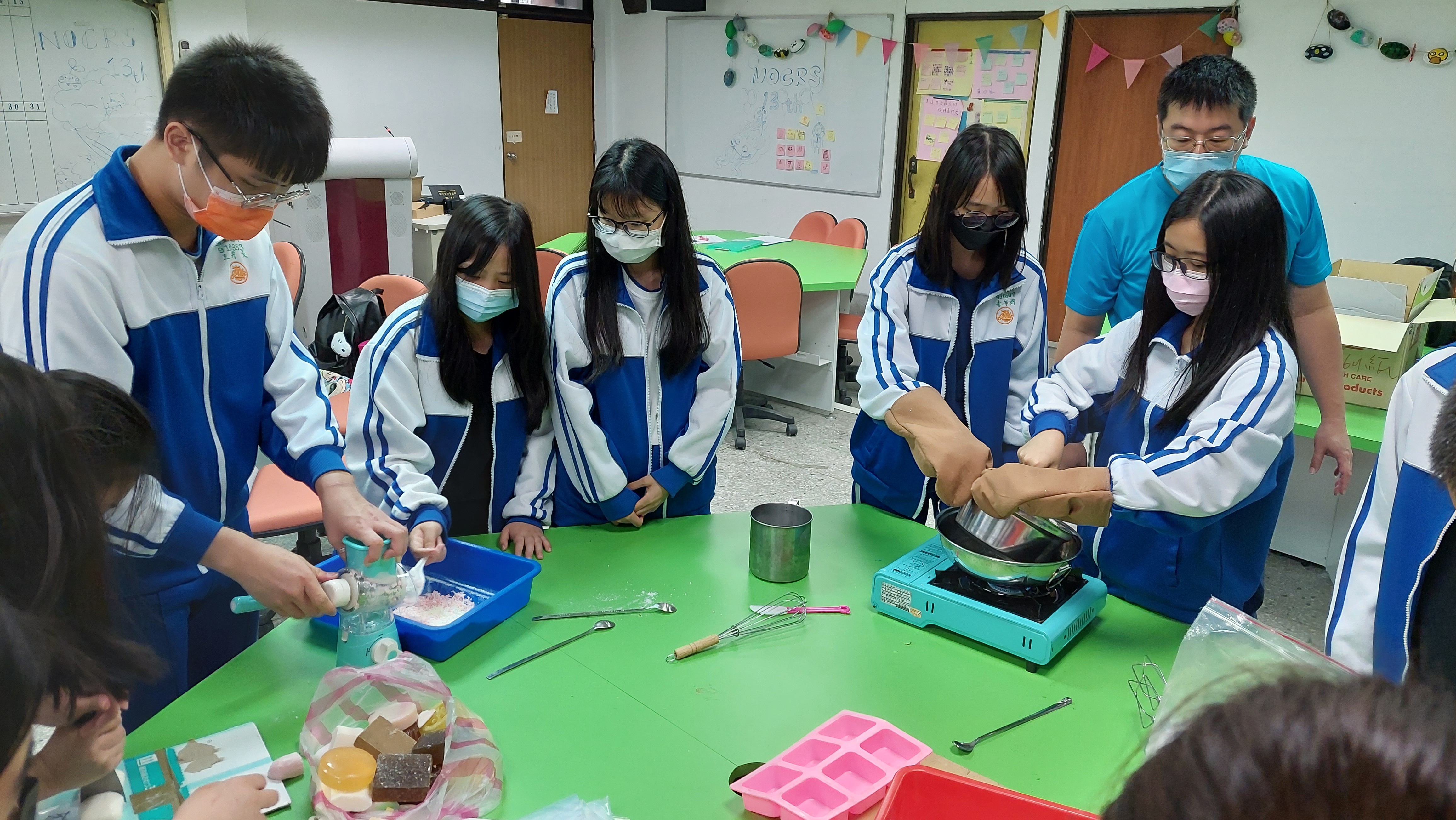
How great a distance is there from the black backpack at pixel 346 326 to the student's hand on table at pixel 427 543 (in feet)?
5.02

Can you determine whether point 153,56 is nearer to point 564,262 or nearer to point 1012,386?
point 564,262

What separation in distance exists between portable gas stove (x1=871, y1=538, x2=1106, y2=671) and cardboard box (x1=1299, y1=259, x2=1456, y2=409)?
1.65m

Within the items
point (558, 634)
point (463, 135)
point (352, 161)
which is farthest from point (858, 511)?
point (463, 135)

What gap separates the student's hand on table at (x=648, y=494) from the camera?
189 cm

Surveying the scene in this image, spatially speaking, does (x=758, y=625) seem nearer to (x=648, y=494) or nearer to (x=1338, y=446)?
(x=648, y=494)

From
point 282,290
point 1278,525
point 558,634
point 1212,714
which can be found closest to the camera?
point 1212,714

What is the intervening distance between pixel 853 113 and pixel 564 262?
16.3ft

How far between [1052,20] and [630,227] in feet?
14.8

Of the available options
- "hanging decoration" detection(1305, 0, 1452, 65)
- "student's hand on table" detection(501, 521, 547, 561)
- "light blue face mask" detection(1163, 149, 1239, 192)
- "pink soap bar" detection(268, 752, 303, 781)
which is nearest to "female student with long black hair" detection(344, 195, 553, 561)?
"student's hand on table" detection(501, 521, 547, 561)

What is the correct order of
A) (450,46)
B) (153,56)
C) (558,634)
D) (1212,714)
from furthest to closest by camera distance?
1. (450,46)
2. (153,56)
3. (558,634)
4. (1212,714)

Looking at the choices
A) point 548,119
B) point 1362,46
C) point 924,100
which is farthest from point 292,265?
point 548,119

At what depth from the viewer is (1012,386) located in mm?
2027

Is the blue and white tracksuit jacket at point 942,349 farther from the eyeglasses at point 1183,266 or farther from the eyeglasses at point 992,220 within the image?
the eyeglasses at point 1183,266

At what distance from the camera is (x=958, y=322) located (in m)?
1.97
